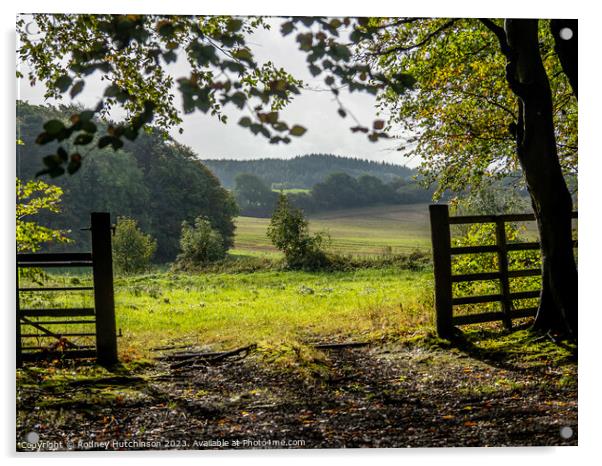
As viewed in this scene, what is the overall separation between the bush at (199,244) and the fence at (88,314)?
0.62 metres

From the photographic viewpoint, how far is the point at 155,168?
4.79 metres

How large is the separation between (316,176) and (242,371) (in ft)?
5.86

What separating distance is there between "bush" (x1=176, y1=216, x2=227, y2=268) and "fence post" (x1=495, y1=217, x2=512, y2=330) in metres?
2.82

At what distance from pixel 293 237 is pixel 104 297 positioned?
5.65 ft

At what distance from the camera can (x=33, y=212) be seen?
4.39 meters


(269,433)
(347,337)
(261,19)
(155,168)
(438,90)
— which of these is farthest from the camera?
(438,90)

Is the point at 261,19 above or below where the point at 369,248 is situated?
above

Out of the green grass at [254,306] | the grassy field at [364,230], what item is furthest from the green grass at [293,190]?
the green grass at [254,306]

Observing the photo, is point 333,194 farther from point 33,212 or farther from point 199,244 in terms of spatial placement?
point 33,212

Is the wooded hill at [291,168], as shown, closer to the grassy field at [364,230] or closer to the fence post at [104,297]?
the grassy field at [364,230]

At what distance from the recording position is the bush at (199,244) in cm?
480

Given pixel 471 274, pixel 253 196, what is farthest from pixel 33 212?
pixel 471 274
